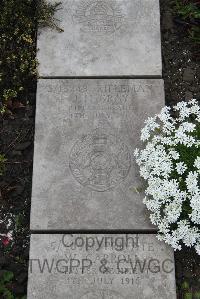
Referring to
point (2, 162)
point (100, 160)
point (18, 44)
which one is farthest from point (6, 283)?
point (18, 44)

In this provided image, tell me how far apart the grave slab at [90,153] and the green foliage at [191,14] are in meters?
0.83

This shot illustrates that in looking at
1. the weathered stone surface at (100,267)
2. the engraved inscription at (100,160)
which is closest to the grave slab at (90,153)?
the engraved inscription at (100,160)

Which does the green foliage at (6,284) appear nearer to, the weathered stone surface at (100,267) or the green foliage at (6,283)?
the green foliage at (6,283)

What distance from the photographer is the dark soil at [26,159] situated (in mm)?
3719

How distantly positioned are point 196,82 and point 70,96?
115cm

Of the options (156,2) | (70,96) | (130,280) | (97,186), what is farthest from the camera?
(156,2)

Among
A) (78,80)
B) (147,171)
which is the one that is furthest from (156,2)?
(147,171)

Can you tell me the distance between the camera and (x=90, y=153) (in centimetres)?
378

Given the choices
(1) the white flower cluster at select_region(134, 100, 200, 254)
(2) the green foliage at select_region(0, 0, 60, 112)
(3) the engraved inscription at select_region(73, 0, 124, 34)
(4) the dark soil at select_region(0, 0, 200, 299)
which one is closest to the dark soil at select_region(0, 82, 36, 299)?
(4) the dark soil at select_region(0, 0, 200, 299)

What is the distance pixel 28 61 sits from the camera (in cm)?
420

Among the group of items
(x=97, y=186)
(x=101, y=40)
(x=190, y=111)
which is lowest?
(x=97, y=186)

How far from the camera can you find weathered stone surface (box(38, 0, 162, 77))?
4.08m

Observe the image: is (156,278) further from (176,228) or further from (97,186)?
(97,186)

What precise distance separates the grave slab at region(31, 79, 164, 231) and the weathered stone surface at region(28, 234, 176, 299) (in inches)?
4.1
